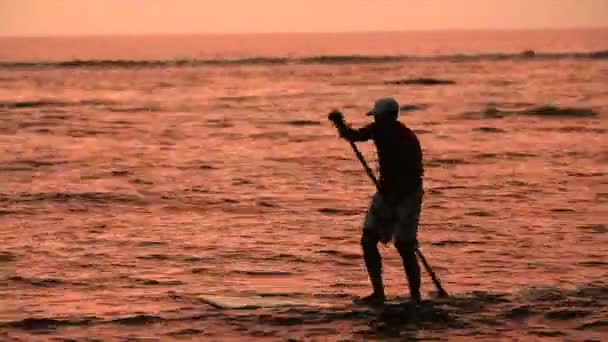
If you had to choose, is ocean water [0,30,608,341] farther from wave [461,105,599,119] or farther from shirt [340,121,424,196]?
shirt [340,121,424,196]

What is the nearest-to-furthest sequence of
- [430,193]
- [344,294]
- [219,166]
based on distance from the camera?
[344,294] < [430,193] < [219,166]

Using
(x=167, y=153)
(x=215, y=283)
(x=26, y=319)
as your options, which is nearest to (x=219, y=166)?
(x=167, y=153)

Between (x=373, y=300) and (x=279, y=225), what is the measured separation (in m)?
5.57

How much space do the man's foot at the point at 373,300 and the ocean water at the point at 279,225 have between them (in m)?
0.17

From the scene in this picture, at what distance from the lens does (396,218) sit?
10.9m

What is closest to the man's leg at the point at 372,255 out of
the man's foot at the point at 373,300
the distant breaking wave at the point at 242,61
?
the man's foot at the point at 373,300

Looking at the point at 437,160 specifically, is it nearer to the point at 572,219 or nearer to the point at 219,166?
the point at 219,166

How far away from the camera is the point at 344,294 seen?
39.8 feet

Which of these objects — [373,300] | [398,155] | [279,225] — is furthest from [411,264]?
[279,225]

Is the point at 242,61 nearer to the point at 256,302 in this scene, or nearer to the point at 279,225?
the point at 279,225

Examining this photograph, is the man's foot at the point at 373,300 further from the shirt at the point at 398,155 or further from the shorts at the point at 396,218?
the shirt at the point at 398,155

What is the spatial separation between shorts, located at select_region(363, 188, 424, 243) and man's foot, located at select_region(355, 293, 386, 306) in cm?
63

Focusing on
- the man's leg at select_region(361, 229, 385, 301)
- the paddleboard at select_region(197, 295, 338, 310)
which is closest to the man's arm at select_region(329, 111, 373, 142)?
the man's leg at select_region(361, 229, 385, 301)

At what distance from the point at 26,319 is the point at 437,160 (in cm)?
1584
